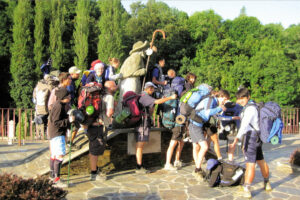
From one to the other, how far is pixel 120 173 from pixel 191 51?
1070 inches

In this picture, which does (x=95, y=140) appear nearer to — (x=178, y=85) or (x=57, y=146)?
(x=57, y=146)

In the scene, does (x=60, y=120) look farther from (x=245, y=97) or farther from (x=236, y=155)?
(x=236, y=155)

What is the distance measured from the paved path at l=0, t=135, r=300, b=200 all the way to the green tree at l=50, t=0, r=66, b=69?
18.4 m

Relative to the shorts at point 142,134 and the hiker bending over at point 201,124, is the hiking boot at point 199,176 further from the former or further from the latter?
the shorts at point 142,134

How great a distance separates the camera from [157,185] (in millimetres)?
5680

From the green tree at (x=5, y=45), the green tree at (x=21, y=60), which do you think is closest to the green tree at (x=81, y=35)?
the green tree at (x=21, y=60)

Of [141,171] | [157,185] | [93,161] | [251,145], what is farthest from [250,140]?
[93,161]

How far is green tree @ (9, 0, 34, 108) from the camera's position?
75.1ft

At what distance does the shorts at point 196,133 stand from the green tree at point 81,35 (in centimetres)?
2028

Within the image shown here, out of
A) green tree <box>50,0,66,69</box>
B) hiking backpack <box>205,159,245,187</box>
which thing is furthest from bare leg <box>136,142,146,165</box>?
green tree <box>50,0,66,69</box>

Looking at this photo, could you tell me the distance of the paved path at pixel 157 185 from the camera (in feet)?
16.7

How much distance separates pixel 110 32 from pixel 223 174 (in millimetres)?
22182

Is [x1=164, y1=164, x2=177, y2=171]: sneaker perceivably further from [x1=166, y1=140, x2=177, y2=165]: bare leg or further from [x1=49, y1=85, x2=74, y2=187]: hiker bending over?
[x1=49, y1=85, x2=74, y2=187]: hiker bending over

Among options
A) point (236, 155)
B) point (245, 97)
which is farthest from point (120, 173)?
point (236, 155)
